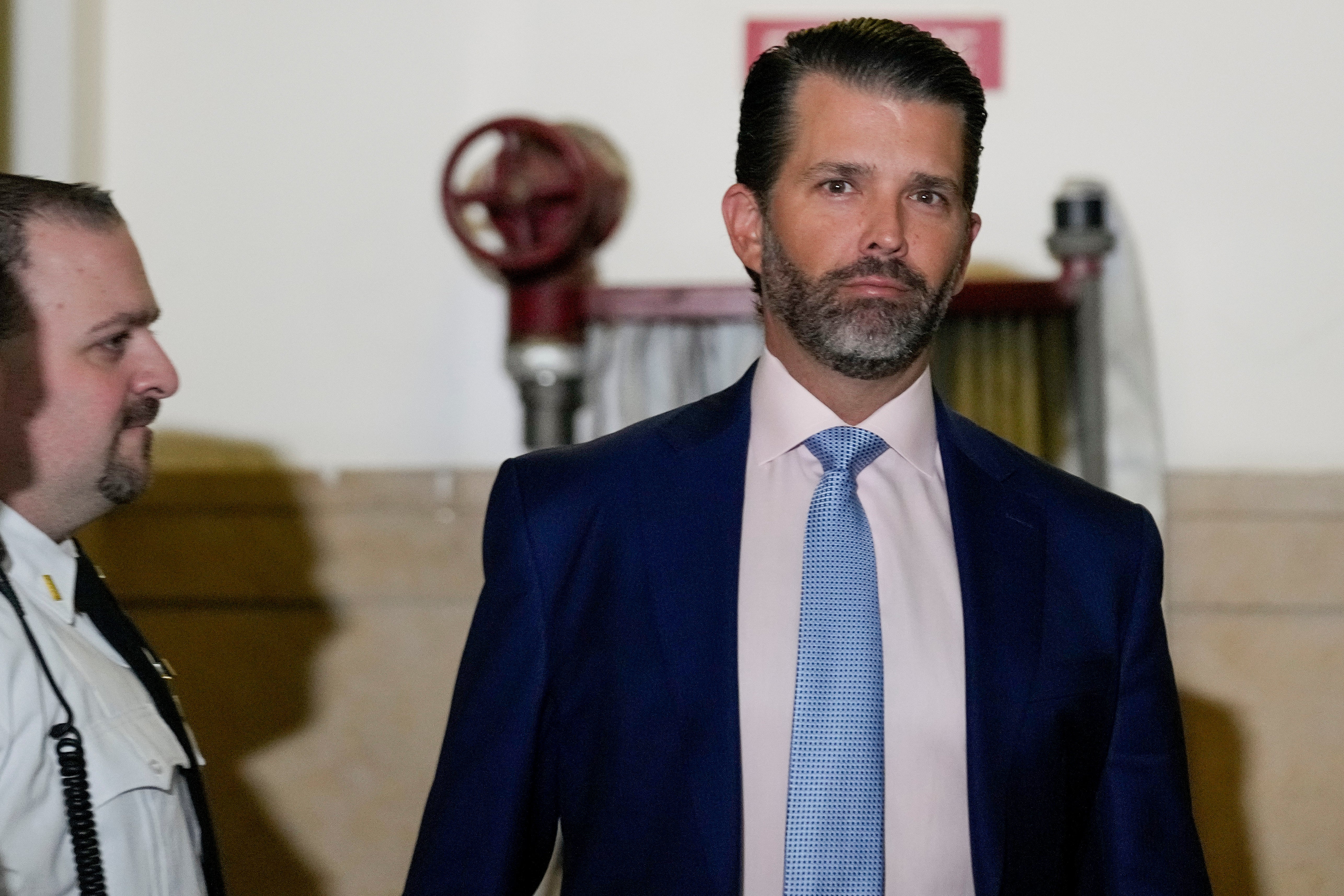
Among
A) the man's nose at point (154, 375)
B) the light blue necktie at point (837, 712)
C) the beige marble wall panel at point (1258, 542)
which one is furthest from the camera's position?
the beige marble wall panel at point (1258, 542)

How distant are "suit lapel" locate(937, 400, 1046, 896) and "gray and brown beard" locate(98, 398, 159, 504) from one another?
2.92 feet

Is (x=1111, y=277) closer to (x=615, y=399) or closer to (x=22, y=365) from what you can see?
(x=615, y=399)

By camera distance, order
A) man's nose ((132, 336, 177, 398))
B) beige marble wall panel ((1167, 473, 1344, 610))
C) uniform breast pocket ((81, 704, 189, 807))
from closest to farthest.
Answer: uniform breast pocket ((81, 704, 189, 807)) → man's nose ((132, 336, 177, 398)) → beige marble wall panel ((1167, 473, 1344, 610))

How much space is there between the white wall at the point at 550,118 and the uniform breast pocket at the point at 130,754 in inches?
74.4

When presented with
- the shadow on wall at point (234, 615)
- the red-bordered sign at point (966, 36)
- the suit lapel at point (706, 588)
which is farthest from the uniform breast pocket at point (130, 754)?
the red-bordered sign at point (966, 36)

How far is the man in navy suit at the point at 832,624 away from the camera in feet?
4.54

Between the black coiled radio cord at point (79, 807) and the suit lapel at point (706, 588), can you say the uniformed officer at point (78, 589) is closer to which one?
the black coiled radio cord at point (79, 807)

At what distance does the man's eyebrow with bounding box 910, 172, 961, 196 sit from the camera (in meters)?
1.47

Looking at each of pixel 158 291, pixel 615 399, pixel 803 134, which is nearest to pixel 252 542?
pixel 158 291

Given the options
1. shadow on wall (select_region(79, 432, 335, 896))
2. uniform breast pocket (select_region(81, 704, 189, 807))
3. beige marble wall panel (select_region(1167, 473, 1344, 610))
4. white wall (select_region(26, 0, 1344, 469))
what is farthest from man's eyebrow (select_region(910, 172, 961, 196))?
shadow on wall (select_region(79, 432, 335, 896))

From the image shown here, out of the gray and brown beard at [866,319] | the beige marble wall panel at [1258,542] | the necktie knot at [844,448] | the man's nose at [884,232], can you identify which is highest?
the man's nose at [884,232]

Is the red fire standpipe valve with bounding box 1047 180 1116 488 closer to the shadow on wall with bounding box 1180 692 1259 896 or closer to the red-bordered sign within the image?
the red-bordered sign

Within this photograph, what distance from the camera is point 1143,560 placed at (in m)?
1.54

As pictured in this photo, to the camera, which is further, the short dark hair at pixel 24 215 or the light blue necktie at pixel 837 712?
the short dark hair at pixel 24 215
